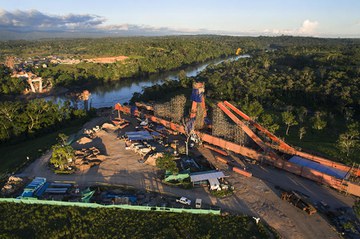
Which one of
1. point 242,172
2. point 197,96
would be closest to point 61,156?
point 242,172

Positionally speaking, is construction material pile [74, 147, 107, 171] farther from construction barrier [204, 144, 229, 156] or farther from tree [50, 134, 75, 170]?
construction barrier [204, 144, 229, 156]

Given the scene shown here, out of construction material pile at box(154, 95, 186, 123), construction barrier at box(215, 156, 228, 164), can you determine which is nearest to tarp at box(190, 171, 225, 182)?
construction barrier at box(215, 156, 228, 164)

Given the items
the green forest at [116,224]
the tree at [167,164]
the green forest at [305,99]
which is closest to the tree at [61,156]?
the green forest at [116,224]

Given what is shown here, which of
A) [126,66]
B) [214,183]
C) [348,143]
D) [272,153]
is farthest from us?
[126,66]

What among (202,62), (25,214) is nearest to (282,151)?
(25,214)

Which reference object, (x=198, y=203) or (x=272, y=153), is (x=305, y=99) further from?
(x=198, y=203)

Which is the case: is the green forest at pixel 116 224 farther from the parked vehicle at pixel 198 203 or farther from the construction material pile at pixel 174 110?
the construction material pile at pixel 174 110

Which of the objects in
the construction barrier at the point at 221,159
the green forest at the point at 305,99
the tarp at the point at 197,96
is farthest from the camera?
the tarp at the point at 197,96

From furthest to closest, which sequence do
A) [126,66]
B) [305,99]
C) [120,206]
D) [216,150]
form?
[126,66], [305,99], [216,150], [120,206]
